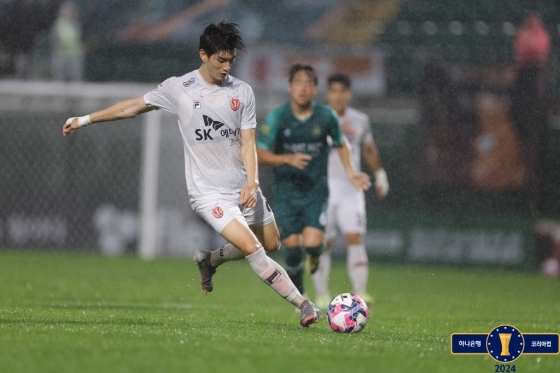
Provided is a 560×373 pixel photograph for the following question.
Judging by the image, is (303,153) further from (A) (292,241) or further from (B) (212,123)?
(B) (212,123)

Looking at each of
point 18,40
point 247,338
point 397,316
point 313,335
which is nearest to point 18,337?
point 247,338

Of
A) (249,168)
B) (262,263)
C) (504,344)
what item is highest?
(249,168)

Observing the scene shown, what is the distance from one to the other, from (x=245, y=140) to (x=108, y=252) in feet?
35.4

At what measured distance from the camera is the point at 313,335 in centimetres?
750

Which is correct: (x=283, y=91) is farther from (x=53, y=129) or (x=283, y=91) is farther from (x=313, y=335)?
(x=313, y=335)

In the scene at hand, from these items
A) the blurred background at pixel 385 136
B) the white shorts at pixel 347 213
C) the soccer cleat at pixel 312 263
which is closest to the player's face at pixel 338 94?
the white shorts at pixel 347 213

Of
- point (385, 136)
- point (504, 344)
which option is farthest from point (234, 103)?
point (385, 136)

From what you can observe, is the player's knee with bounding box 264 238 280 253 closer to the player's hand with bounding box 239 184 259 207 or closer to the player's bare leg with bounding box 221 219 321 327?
the player's bare leg with bounding box 221 219 321 327

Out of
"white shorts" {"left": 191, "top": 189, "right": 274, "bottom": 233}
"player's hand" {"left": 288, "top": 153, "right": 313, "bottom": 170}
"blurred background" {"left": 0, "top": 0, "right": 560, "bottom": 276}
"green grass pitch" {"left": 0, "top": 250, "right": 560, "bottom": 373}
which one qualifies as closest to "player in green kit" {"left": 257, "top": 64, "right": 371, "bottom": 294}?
"player's hand" {"left": 288, "top": 153, "right": 313, "bottom": 170}

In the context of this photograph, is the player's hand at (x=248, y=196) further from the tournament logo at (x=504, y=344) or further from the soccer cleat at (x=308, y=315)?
the tournament logo at (x=504, y=344)

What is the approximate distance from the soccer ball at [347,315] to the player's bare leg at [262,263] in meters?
0.12

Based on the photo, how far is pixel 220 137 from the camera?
26.4 ft

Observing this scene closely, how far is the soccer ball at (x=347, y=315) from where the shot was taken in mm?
7777

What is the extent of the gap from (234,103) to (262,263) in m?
1.20
